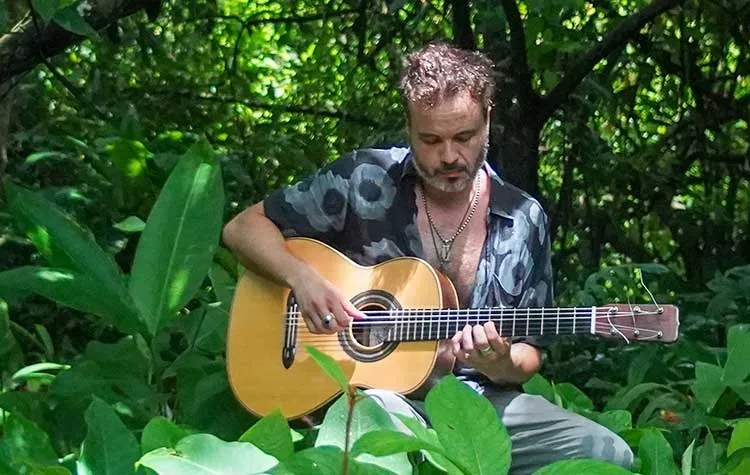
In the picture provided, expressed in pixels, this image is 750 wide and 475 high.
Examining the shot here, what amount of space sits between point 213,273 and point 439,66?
79 cm

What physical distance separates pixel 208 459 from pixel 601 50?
271cm

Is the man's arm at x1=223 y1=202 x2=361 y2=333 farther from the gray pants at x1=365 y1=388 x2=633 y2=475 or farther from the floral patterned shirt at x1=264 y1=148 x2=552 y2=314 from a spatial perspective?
the gray pants at x1=365 y1=388 x2=633 y2=475

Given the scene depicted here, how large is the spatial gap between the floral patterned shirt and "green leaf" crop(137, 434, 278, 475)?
122cm

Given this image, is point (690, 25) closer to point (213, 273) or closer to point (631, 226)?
point (631, 226)

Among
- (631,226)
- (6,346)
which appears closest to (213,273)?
(6,346)

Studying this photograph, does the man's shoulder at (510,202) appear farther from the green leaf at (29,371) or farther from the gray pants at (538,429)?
the green leaf at (29,371)

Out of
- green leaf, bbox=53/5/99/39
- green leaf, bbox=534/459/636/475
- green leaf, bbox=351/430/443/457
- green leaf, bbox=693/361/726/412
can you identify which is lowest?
green leaf, bbox=693/361/726/412

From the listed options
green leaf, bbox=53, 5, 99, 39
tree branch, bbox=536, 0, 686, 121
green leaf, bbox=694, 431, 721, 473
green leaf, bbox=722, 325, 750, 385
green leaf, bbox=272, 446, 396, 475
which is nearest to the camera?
green leaf, bbox=272, 446, 396, 475

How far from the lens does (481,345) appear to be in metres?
2.26

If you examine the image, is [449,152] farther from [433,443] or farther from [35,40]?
[433,443]

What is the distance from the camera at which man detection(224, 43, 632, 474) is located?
2.45 meters

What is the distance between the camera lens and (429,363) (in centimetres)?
247

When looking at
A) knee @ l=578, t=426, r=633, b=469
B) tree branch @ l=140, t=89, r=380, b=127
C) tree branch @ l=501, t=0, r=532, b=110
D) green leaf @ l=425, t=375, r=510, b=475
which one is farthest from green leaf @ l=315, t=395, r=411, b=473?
tree branch @ l=140, t=89, r=380, b=127

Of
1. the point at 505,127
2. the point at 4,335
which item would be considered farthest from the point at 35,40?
the point at 505,127
